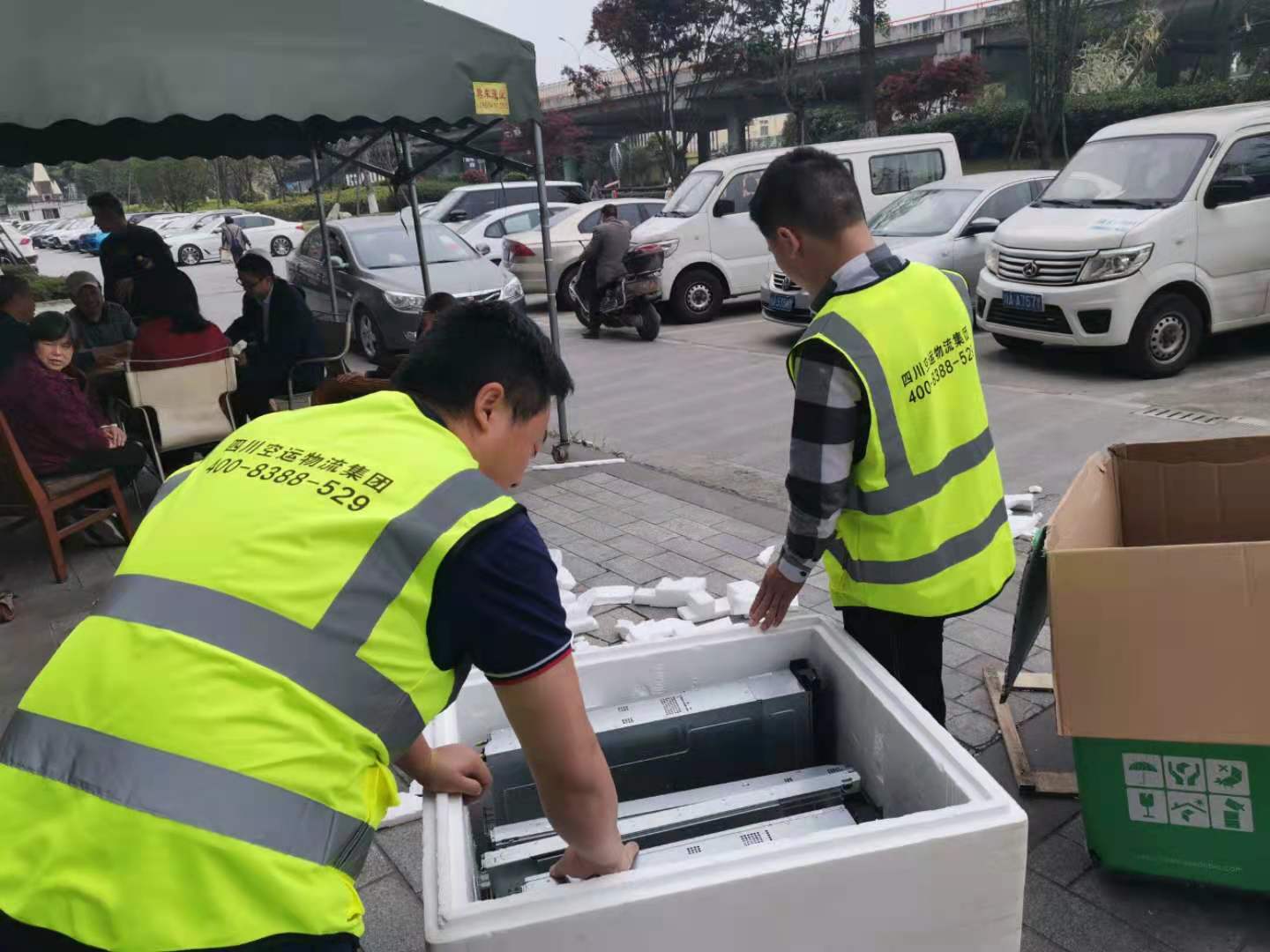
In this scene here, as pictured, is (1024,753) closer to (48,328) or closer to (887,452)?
(887,452)

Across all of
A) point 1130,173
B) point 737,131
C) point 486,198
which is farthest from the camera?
point 737,131

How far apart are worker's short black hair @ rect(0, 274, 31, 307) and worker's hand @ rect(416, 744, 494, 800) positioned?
544 cm

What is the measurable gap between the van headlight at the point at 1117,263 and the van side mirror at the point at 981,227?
7.08 feet

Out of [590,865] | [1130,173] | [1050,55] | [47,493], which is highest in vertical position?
[1050,55]

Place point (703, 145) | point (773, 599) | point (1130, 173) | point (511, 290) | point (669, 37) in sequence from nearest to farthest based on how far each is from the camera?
1. point (773, 599)
2. point (1130, 173)
3. point (511, 290)
4. point (669, 37)
5. point (703, 145)

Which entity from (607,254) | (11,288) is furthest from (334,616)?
(607,254)

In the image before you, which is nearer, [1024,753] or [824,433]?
[824,433]

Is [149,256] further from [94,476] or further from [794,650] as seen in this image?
[794,650]

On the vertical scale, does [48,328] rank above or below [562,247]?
below

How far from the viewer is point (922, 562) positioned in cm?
205

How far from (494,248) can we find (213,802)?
542 inches

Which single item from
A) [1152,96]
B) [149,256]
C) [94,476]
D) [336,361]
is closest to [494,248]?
[149,256]

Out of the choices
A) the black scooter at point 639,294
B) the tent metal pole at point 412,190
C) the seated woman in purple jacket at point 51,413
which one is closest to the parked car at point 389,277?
the black scooter at point 639,294

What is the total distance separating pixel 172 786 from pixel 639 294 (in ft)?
33.4
